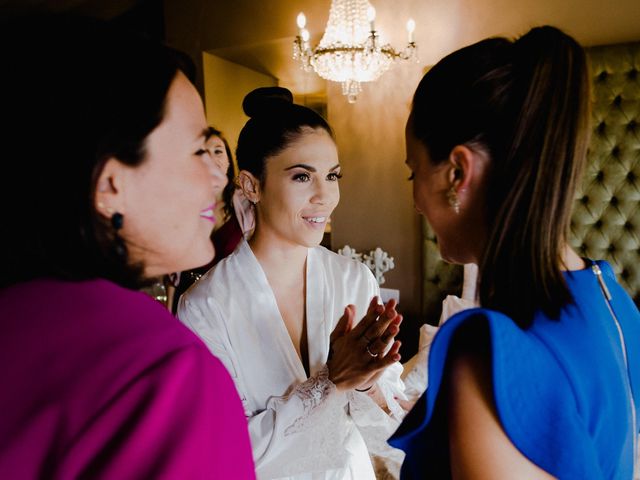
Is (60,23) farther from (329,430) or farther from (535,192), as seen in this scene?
(329,430)

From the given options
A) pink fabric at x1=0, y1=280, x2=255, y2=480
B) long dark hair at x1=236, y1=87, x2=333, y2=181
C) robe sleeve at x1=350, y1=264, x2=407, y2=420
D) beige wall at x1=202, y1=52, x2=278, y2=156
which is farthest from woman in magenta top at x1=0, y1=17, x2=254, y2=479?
beige wall at x1=202, y1=52, x2=278, y2=156

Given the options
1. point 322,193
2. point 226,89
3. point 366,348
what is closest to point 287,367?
point 366,348

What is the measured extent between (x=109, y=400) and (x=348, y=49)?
2.52 metres

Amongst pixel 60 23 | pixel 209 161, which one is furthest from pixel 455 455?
pixel 60 23

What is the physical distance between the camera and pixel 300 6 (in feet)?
10.7

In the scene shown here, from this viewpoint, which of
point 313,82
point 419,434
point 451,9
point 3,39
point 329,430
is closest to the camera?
point 3,39

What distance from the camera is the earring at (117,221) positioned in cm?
62

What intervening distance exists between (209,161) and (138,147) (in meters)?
0.16

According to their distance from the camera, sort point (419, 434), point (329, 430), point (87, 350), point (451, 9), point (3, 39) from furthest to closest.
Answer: point (451, 9) < point (329, 430) < point (419, 434) < point (3, 39) < point (87, 350)

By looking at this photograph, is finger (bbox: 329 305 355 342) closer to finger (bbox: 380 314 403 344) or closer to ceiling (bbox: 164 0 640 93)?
finger (bbox: 380 314 403 344)

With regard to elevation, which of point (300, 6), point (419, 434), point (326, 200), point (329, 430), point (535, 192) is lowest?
point (329, 430)

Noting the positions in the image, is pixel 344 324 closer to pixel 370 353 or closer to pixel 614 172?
pixel 370 353

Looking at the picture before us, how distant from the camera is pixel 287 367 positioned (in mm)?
1307

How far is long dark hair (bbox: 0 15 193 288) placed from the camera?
0.54 m
